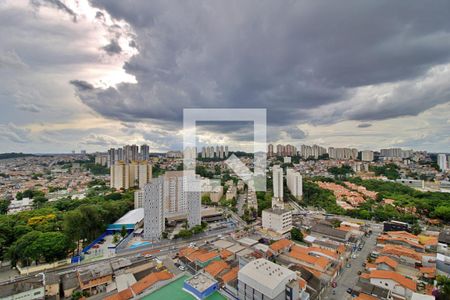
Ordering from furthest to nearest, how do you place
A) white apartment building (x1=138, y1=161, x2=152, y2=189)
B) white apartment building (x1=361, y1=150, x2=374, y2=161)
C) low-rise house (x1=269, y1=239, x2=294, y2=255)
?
white apartment building (x1=361, y1=150, x2=374, y2=161), white apartment building (x1=138, y1=161, x2=152, y2=189), low-rise house (x1=269, y1=239, x2=294, y2=255)

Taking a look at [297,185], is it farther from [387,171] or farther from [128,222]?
[387,171]

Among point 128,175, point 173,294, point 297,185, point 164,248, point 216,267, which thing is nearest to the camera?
point 173,294

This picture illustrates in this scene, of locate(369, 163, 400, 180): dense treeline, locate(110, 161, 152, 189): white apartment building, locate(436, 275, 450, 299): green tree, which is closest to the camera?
locate(436, 275, 450, 299): green tree

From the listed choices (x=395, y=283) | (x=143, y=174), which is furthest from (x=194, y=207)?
(x=143, y=174)

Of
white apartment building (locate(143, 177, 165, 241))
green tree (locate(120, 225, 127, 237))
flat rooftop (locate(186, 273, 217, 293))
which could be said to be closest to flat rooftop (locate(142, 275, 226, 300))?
flat rooftop (locate(186, 273, 217, 293))

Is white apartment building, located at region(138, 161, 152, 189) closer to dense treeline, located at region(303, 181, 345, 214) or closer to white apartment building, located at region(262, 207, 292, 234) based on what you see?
white apartment building, located at region(262, 207, 292, 234)

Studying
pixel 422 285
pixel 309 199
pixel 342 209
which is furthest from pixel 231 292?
pixel 309 199

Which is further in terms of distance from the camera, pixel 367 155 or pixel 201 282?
pixel 367 155
